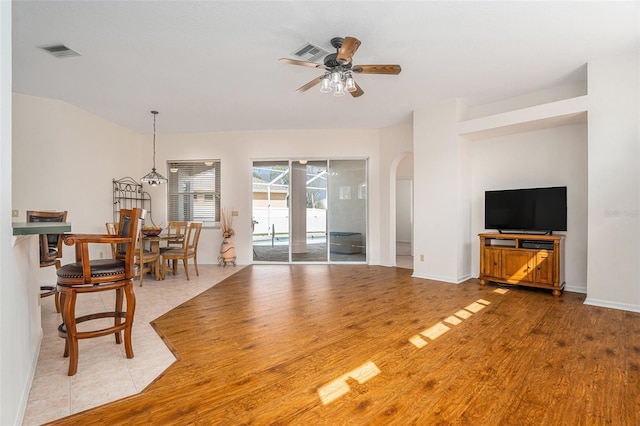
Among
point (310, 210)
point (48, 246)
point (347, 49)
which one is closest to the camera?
point (347, 49)

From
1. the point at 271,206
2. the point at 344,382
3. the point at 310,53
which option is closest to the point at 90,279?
the point at 344,382

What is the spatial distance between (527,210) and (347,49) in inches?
141

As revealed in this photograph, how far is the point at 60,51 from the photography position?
336cm

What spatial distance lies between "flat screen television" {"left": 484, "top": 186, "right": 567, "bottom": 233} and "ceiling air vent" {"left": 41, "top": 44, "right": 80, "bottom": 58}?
5638mm

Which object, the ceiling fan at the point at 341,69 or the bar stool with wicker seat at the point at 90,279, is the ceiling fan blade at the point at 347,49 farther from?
the bar stool with wicker seat at the point at 90,279

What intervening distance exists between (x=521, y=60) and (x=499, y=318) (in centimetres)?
290

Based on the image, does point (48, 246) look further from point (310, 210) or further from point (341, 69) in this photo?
point (310, 210)

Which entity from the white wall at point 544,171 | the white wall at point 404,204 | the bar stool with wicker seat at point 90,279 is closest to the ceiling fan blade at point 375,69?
the bar stool with wicker seat at point 90,279

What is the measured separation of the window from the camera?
23.2 feet

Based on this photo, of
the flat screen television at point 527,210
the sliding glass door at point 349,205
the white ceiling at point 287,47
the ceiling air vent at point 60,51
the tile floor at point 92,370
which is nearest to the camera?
the tile floor at point 92,370

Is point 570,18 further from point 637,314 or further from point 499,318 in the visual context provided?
point 637,314

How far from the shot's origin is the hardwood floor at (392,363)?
5.90 feet

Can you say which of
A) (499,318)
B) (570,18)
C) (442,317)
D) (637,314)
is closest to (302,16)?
(570,18)

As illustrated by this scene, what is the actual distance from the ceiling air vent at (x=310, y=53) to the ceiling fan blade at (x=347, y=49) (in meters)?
0.48
